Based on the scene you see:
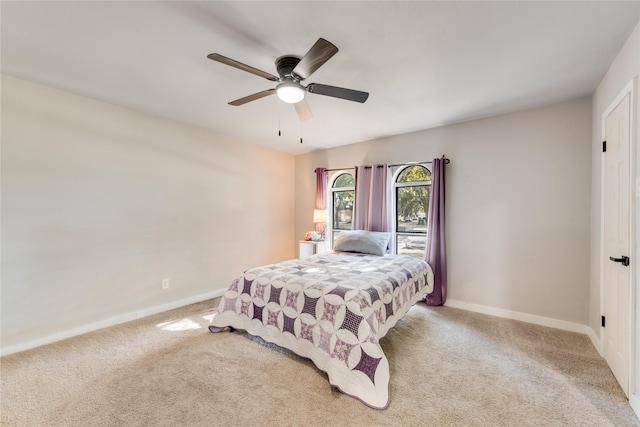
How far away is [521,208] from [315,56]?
3005 millimetres

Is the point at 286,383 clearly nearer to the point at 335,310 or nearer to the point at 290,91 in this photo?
the point at 335,310

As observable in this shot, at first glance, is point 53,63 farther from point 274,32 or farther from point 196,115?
point 274,32

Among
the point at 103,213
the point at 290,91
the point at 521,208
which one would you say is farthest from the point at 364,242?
the point at 103,213

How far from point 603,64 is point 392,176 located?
2434mm

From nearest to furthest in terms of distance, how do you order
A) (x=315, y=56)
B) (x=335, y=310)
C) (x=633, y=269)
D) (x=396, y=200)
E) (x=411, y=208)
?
(x=315, y=56) → (x=633, y=269) → (x=335, y=310) → (x=411, y=208) → (x=396, y=200)

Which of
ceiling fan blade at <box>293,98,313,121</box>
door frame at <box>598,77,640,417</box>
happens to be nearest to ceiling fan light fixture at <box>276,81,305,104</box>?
ceiling fan blade at <box>293,98,313,121</box>

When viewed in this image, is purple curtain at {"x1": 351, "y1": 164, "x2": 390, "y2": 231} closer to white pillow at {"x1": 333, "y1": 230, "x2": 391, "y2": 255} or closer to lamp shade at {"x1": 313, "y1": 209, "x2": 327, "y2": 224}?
white pillow at {"x1": 333, "y1": 230, "x2": 391, "y2": 255}

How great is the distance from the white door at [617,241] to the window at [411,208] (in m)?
1.87

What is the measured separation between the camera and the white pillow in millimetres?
3689

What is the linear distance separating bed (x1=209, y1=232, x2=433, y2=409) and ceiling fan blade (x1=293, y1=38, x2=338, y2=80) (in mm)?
1704

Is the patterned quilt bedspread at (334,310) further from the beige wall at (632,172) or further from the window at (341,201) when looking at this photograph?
the window at (341,201)

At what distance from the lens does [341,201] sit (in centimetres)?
496

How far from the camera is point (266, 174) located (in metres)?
4.79

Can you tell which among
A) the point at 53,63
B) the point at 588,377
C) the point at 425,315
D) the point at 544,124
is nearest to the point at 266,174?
the point at 53,63
